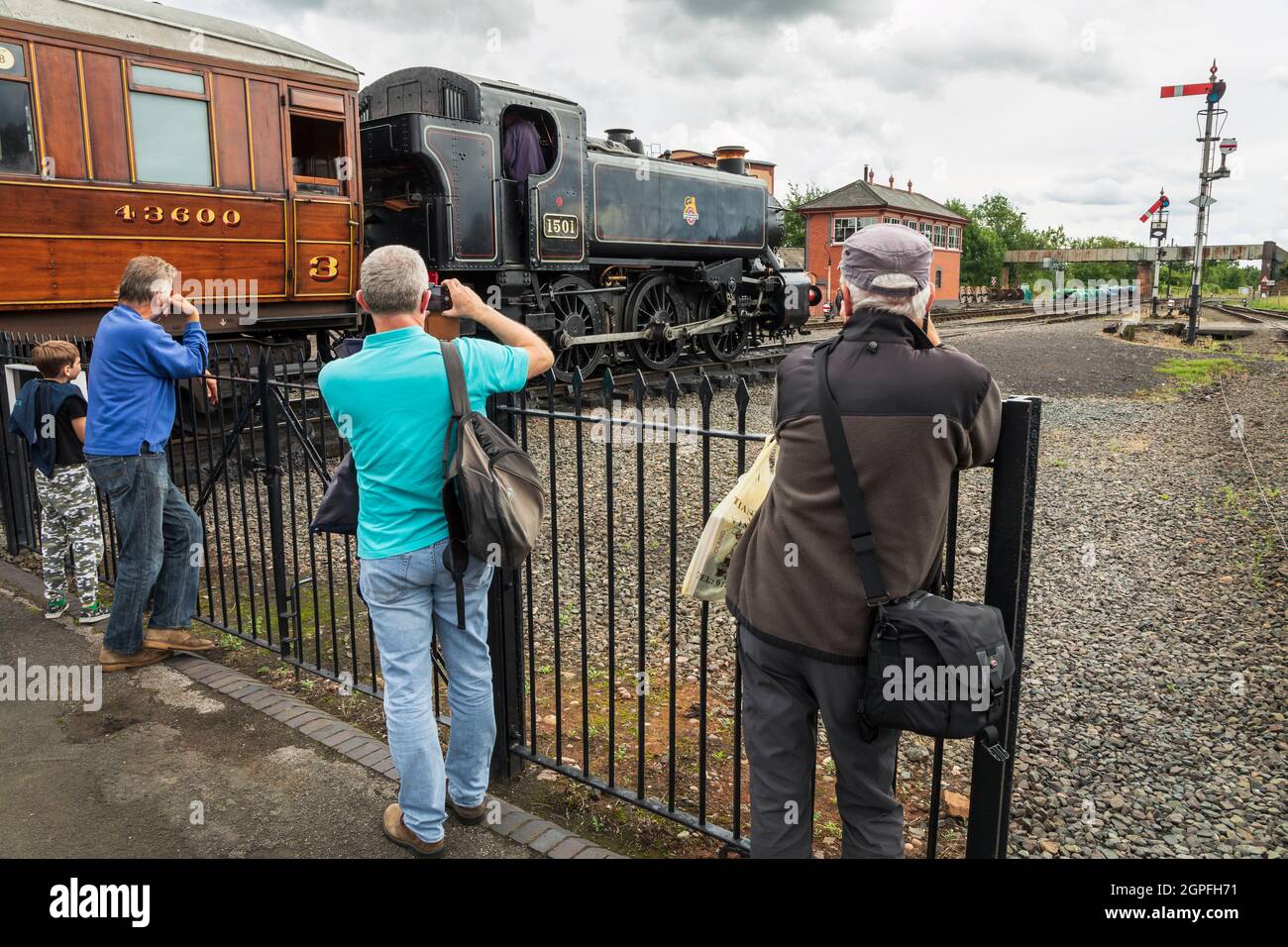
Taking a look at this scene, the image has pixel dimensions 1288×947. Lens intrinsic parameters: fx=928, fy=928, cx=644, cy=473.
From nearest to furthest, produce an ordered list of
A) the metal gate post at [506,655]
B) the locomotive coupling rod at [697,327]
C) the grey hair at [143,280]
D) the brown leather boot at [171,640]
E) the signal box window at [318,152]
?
the metal gate post at [506,655] < the grey hair at [143,280] < the brown leather boot at [171,640] < the signal box window at [318,152] < the locomotive coupling rod at [697,327]

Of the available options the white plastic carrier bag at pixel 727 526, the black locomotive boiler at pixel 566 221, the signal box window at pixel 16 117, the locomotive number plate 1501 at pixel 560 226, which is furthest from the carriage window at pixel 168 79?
the white plastic carrier bag at pixel 727 526

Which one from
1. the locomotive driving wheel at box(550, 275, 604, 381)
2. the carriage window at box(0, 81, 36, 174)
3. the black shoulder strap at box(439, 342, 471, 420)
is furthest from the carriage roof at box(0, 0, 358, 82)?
the black shoulder strap at box(439, 342, 471, 420)

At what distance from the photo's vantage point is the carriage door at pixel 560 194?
36.1 ft

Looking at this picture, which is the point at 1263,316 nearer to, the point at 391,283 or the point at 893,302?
the point at 893,302

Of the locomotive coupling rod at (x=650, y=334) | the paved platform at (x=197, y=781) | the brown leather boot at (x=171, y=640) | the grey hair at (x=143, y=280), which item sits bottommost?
the paved platform at (x=197, y=781)

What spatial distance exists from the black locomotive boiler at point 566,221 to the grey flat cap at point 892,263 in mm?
8368

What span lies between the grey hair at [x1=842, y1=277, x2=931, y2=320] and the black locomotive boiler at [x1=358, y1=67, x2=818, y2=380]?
8.36 metres

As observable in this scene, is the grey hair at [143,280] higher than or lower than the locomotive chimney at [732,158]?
lower

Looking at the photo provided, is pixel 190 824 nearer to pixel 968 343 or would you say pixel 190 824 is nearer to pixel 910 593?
pixel 910 593

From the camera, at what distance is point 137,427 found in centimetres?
418

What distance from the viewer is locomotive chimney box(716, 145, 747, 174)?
16.4 m

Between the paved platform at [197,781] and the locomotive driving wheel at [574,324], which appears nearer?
the paved platform at [197,781]

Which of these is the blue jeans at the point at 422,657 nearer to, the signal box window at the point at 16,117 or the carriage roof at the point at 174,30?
the signal box window at the point at 16,117
